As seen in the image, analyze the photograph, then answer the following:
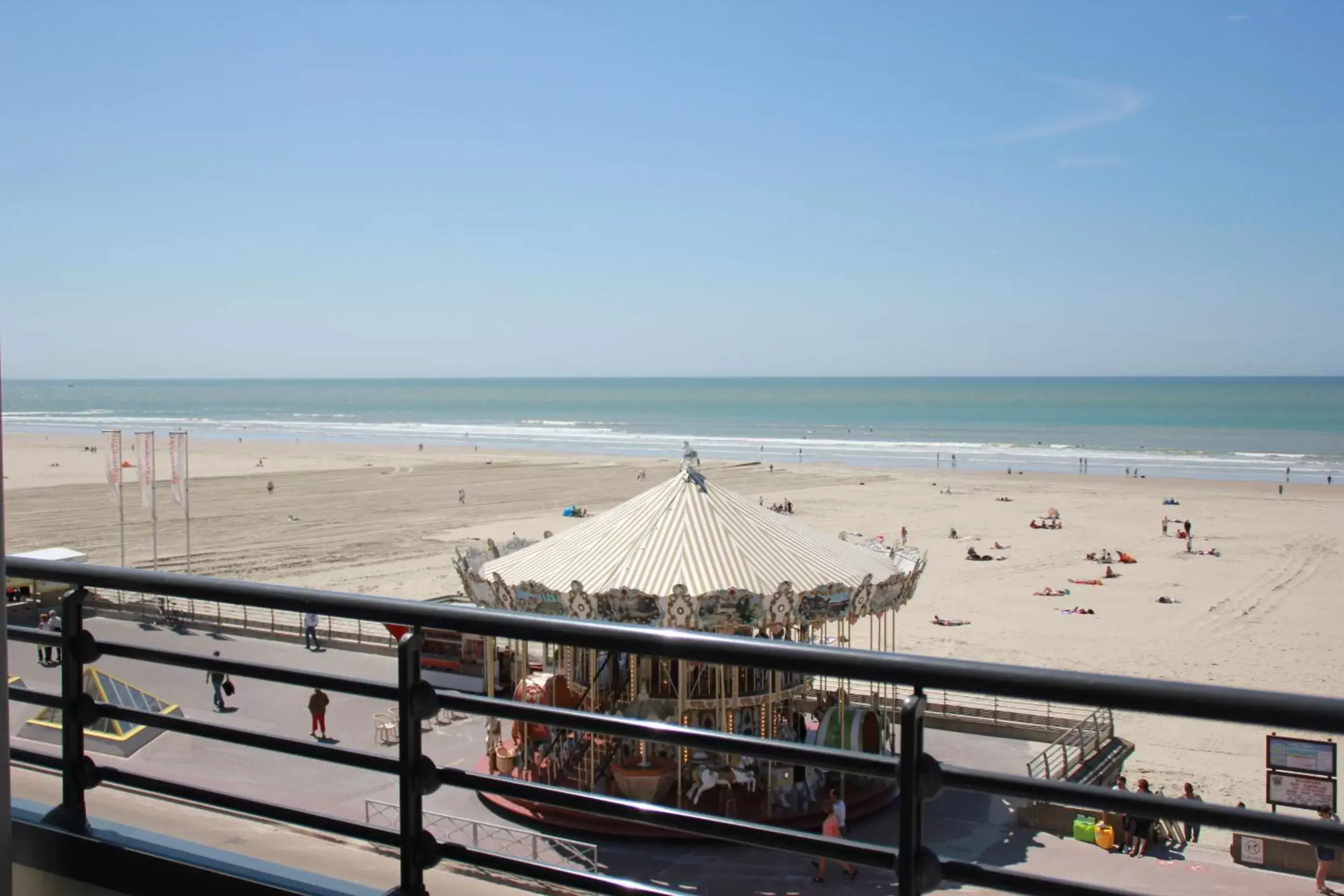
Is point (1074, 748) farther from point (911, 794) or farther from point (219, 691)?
point (911, 794)

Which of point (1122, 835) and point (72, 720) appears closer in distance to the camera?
point (72, 720)

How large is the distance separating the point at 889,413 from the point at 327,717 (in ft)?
403

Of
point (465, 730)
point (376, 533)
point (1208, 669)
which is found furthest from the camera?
point (376, 533)

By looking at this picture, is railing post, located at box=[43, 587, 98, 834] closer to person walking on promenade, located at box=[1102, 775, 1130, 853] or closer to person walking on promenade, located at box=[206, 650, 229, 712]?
person walking on promenade, located at box=[1102, 775, 1130, 853]

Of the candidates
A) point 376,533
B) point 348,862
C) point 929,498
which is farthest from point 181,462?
point 929,498

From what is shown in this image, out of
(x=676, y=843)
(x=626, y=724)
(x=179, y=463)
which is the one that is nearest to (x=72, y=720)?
(x=626, y=724)

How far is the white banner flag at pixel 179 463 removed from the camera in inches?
1136

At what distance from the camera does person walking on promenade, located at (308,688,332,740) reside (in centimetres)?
A: 1450

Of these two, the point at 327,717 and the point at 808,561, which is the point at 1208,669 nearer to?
the point at 808,561

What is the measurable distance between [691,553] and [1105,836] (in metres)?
5.70

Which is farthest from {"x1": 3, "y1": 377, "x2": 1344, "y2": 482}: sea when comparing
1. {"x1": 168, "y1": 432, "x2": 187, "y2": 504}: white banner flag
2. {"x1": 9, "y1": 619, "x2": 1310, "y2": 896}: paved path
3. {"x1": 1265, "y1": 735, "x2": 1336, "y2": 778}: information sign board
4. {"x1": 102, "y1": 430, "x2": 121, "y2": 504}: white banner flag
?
{"x1": 1265, "y1": 735, "x2": 1336, "y2": 778}: information sign board

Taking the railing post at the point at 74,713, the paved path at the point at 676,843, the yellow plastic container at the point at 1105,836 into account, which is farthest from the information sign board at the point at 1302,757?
the railing post at the point at 74,713

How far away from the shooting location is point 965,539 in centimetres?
4072

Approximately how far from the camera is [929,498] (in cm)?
5259
